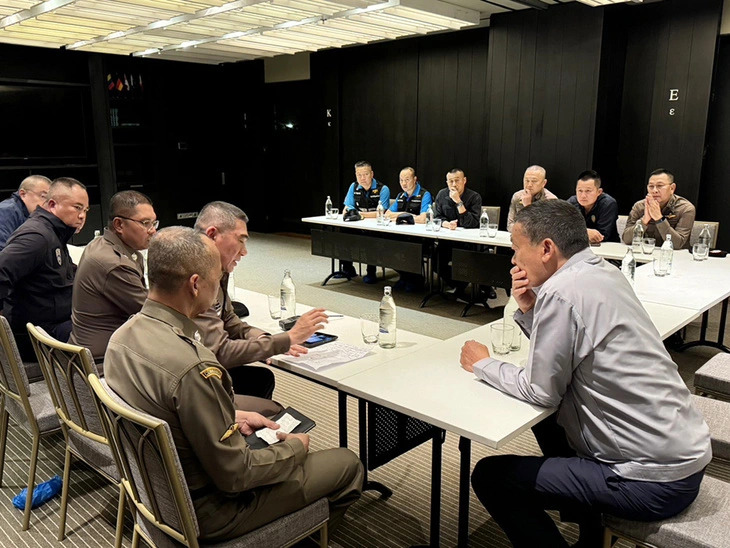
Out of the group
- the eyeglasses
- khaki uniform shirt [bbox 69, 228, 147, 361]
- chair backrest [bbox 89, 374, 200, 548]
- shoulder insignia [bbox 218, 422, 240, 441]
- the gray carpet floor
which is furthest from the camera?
the eyeglasses

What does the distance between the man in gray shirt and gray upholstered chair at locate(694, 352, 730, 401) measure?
1046 mm

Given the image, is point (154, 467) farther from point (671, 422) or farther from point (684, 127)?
point (684, 127)

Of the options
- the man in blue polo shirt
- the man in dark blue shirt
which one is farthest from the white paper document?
the man in blue polo shirt

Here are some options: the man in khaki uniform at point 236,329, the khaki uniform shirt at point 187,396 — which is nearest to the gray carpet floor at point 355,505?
the man in khaki uniform at point 236,329

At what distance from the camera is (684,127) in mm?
6449

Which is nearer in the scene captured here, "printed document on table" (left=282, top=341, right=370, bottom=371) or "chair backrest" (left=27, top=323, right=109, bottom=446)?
"chair backrest" (left=27, top=323, right=109, bottom=446)

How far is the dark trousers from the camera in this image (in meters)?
1.66

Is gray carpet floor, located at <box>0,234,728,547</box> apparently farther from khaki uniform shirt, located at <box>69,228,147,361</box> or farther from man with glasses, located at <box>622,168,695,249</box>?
man with glasses, located at <box>622,168,695,249</box>

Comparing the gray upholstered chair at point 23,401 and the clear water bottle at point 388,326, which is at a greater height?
the clear water bottle at point 388,326

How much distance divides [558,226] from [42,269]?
263 centimetres

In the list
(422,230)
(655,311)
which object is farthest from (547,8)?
(655,311)

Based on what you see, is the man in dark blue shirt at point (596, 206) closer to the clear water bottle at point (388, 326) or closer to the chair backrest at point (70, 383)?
the clear water bottle at point (388, 326)

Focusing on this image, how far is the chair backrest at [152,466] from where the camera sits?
143 centimetres

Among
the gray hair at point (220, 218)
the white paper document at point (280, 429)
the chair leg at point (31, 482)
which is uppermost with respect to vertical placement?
the gray hair at point (220, 218)
